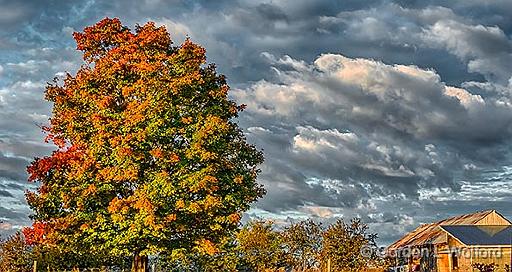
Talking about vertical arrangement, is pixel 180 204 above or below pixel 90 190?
below

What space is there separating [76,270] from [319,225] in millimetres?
29683

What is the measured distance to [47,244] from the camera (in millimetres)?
34312

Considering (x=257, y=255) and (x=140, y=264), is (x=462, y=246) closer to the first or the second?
(x=257, y=255)

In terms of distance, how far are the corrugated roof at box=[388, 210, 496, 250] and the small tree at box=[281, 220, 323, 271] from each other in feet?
35.4

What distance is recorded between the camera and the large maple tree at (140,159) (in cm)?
3259

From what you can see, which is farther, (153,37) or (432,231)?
(432,231)

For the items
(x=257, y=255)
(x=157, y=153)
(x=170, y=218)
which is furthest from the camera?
(x=257, y=255)

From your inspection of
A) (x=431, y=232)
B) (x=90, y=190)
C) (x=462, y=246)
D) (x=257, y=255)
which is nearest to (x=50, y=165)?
(x=90, y=190)

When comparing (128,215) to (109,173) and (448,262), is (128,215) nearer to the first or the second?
(109,173)

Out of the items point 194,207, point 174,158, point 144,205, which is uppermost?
point 174,158

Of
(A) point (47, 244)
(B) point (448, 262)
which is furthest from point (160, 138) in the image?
(B) point (448, 262)

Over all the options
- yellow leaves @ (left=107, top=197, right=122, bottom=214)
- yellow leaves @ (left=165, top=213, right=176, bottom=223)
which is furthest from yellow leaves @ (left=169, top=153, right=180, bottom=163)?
yellow leaves @ (left=107, top=197, right=122, bottom=214)

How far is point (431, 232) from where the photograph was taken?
6619 cm

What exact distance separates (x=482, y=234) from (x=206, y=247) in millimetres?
31350
